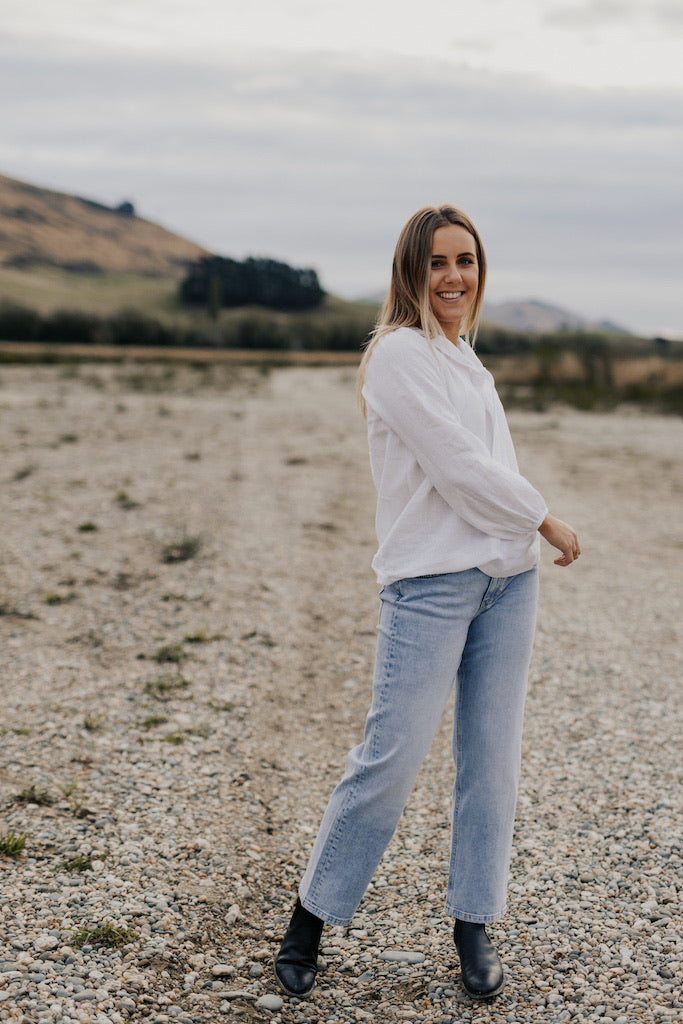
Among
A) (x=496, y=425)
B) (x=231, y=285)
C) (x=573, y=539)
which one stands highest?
(x=231, y=285)

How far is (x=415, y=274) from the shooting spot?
7.94ft

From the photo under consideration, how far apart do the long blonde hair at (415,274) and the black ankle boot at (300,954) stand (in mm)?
1651

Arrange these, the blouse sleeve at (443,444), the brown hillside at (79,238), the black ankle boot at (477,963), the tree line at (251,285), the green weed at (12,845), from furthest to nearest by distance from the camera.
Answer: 1. the brown hillside at (79,238)
2. the tree line at (251,285)
3. the green weed at (12,845)
4. the black ankle boot at (477,963)
5. the blouse sleeve at (443,444)

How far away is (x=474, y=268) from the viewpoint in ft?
8.16

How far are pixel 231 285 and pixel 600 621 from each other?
69.2 m

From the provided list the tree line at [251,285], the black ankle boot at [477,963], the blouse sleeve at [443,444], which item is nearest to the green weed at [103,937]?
the black ankle boot at [477,963]

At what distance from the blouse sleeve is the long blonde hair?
84 millimetres

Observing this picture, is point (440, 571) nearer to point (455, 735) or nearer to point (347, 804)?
point (455, 735)

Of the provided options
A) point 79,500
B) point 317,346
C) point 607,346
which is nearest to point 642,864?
point 79,500

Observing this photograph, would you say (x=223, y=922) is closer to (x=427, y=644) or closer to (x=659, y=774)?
(x=427, y=644)

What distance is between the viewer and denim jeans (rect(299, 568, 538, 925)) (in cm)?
239

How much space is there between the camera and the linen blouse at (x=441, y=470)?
90.7 inches

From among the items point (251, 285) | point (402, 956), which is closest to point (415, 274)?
point (402, 956)

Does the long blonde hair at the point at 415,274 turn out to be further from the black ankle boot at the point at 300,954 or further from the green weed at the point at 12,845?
the green weed at the point at 12,845
